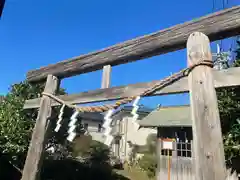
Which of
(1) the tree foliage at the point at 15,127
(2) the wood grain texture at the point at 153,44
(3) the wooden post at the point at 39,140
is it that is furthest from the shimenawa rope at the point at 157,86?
(1) the tree foliage at the point at 15,127

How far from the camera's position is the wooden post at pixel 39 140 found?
260cm

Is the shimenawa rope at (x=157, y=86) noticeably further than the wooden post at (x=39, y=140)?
No

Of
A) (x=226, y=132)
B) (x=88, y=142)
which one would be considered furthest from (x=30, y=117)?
(x=226, y=132)

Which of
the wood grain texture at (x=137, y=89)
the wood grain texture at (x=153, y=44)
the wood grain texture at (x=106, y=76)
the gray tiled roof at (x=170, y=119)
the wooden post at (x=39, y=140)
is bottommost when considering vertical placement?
the wooden post at (x=39, y=140)

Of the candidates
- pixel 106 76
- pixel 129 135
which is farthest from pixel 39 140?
pixel 129 135

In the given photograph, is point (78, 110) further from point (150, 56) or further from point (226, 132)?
point (226, 132)

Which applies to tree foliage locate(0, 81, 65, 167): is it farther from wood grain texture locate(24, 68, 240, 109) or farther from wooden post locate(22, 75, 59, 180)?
wood grain texture locate(24, 68, 240, 109)

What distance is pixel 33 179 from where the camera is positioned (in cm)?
257

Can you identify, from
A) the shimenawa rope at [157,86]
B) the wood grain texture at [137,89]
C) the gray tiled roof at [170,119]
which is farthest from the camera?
the gray tiled roof at [170,119]

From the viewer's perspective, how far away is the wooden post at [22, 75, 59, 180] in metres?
2.60

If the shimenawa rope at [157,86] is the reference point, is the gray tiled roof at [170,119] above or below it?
A: above

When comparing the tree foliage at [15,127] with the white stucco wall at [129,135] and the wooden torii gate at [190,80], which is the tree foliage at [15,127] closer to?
the wooden torii gate at [190,80]

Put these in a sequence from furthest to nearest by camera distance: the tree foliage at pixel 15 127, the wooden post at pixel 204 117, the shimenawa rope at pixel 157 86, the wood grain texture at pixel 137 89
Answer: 1. the tree foliage at pixel 15 127
2. the shimenawa rope at pixel 157 86
3. the wood grain texture at pixel 137 89
4. the wooden post at pixel 204 117

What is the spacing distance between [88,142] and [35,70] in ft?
29.0
